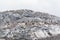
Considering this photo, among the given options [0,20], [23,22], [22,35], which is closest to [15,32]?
[22,35]

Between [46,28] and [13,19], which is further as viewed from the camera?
[13,19]

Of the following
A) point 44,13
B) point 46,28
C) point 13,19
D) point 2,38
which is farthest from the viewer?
point 44,13

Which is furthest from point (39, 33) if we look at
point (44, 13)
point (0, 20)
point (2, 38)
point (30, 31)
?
point (44, 13)

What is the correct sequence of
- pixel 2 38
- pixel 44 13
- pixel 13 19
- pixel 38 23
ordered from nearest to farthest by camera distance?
pixel 2 38, pixel 38 23, pixel 13 19, pixel 44 13

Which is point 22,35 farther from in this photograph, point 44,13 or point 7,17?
point 44,13

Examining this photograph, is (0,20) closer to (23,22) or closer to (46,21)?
(23,22)

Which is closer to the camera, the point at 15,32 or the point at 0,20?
the point at 15,32
